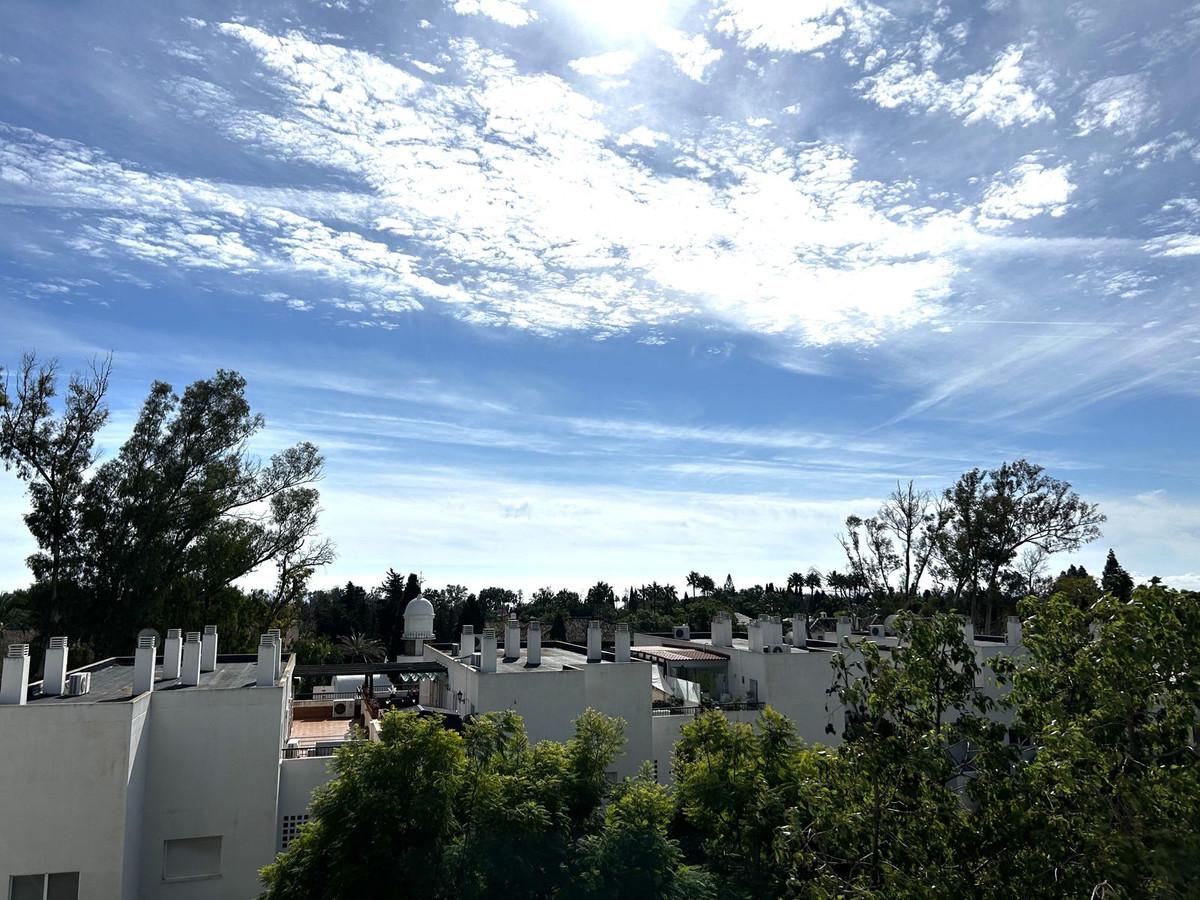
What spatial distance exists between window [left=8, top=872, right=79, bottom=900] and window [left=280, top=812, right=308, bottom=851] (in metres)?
4.81

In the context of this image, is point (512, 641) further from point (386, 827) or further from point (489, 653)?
point (386, 827)

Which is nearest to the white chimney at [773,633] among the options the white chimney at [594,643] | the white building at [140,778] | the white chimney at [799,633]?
the white chimney at [799,633]

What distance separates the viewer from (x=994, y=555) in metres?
52.0

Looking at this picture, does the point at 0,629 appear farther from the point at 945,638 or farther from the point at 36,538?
the point at 945,638

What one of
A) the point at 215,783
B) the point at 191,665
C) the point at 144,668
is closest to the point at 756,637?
the point at 215,783

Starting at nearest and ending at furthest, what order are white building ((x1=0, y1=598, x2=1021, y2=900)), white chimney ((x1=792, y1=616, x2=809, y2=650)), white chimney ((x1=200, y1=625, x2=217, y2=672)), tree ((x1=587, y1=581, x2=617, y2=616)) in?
white building ((x1=0, y1=598, x2=1021, y2=900)), white chimney ((x1=200, y1=625, x2=217, y2=672)), white chimney ((x1=792, y1=616, x2=809, y2=650)), tree ((x1=587, y1=581, x2=617, y2=616))

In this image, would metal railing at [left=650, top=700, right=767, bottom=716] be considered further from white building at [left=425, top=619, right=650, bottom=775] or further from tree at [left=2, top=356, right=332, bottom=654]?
tree at [left=2, top=356, right=332, bottom=654]

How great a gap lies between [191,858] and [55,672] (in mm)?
5565

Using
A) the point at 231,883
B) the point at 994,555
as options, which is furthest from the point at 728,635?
the point at 994,555

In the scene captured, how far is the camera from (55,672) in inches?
749

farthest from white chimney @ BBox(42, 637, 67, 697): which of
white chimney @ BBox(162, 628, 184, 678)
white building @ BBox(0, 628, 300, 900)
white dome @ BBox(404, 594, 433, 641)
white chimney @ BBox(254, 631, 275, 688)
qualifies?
white dome @ BBox(404, 594, 433, 641)

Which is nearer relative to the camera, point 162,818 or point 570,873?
point 570,873

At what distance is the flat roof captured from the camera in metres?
18.4

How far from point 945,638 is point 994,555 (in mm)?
49624
